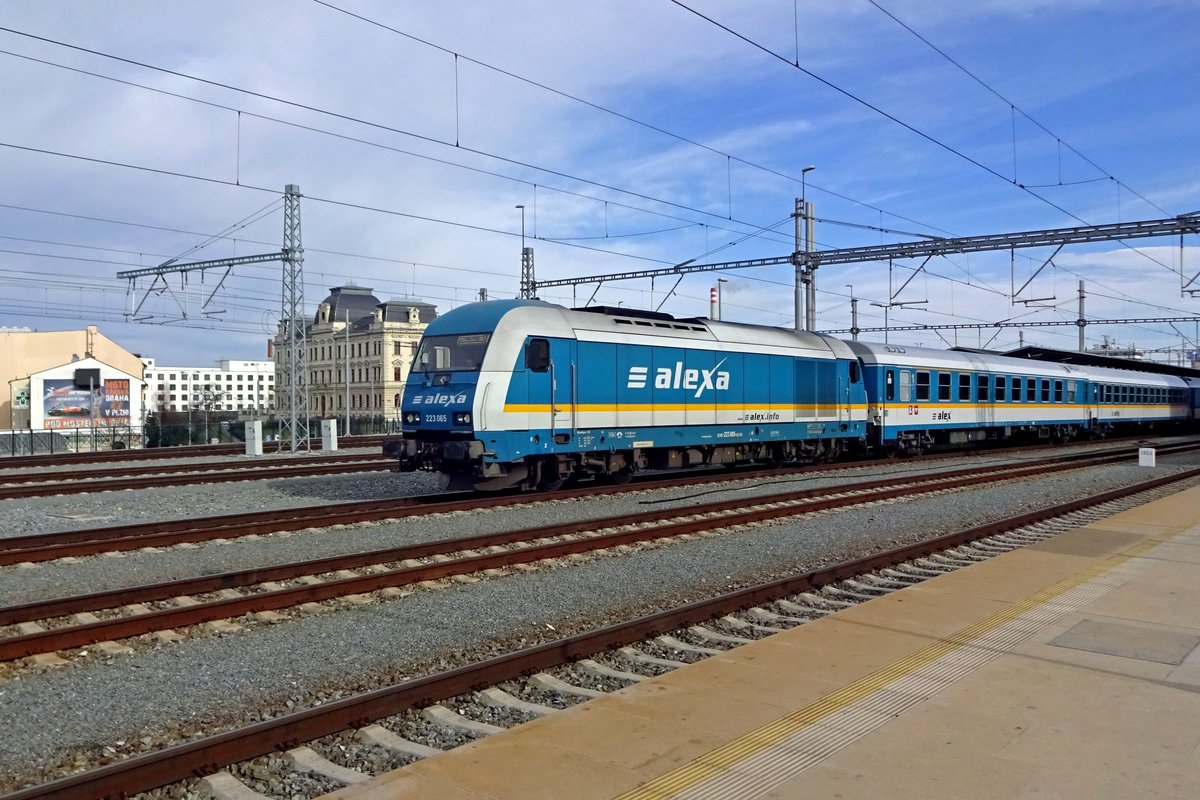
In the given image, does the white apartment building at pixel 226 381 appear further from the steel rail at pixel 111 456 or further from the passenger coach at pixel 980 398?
the passenger coach at pixel 980 398

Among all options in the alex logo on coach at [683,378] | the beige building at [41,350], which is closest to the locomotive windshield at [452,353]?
the alex logo on coach at [683,378]

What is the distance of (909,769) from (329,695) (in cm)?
392

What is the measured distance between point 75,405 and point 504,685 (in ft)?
180

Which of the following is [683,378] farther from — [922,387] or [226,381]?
[226,381]

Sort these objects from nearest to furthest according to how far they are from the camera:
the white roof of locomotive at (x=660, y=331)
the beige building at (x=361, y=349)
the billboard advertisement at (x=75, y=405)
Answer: the white roof of locomotive at (x=660, y=331) → the billboard advertisement at (x=75, y=405) → the beige building at (x=361, y=349)

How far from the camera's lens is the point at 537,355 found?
1633cm

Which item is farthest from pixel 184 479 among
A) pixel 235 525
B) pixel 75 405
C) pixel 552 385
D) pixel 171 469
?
pixel 75 405

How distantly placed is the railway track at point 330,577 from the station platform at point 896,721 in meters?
4.25

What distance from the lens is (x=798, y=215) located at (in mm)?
32938

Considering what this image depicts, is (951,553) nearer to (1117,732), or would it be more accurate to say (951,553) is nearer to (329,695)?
(1117,732)

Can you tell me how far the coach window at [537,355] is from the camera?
1627 centimetres

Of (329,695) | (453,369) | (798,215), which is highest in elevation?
(798,215)

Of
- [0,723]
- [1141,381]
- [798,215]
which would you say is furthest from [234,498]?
[1141,381]

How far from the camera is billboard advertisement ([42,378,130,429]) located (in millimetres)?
51844
